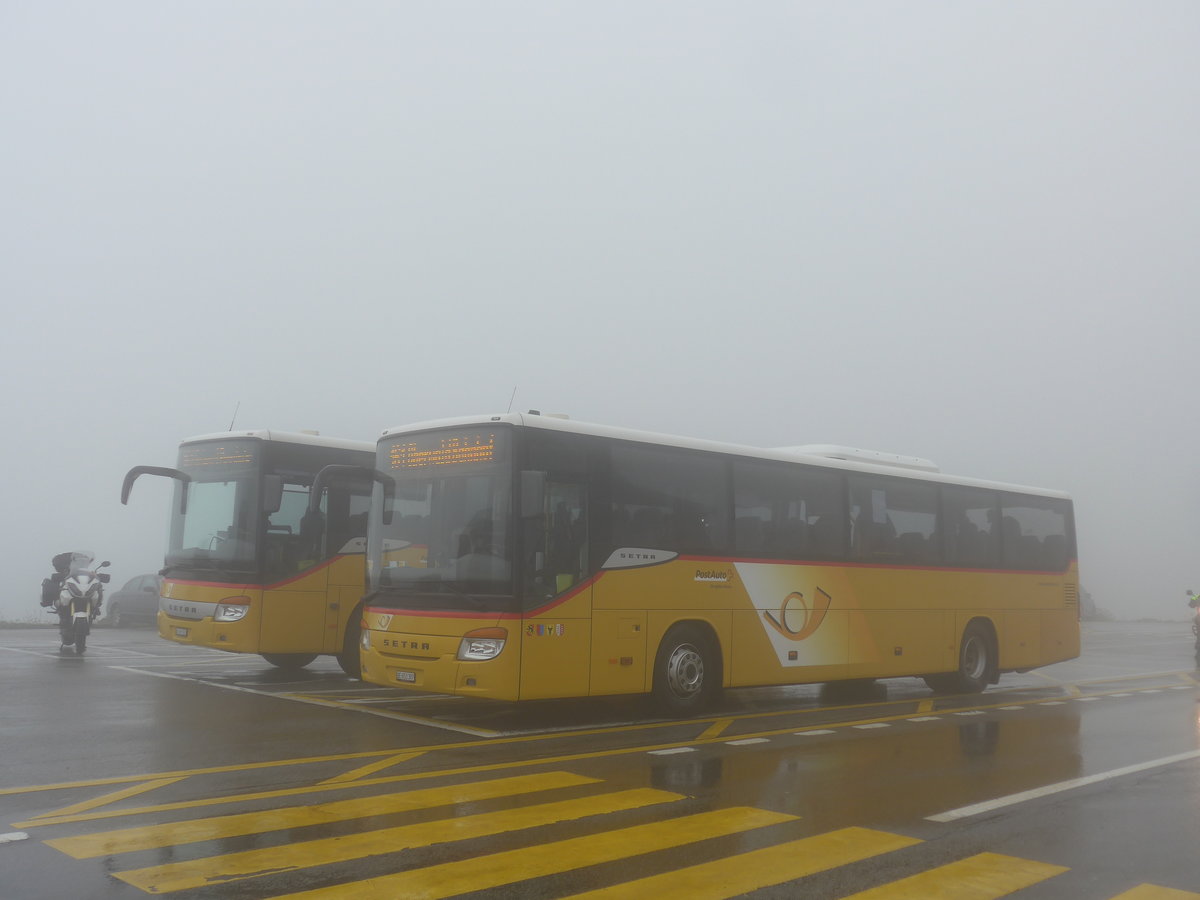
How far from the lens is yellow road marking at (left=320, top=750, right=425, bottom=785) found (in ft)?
26.0

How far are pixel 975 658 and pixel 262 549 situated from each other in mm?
10513

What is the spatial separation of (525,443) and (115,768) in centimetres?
461

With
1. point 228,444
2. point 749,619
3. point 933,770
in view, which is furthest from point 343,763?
point 228,444

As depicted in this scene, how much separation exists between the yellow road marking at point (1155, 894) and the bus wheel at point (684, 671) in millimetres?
6637

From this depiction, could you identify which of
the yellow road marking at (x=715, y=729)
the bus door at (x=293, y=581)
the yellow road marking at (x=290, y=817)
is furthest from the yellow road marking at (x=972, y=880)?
the bus door at (x=293, y=581)

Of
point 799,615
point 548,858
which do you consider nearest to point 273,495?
point 799,615

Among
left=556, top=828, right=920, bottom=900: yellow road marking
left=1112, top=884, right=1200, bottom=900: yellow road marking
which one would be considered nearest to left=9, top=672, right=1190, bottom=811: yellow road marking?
left=556, top=828, right=920, bottom=900: yellow road marking

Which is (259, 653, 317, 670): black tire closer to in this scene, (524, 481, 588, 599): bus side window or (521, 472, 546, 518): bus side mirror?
(524, 481, 588, 599): bus side window

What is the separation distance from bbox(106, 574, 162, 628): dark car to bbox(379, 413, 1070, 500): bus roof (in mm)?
19534

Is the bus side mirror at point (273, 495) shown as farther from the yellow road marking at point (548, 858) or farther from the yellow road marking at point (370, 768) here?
the yellow road marking at point (548, 858)

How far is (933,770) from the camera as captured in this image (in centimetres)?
911

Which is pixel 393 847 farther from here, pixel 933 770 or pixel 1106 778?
pixel 1106 778

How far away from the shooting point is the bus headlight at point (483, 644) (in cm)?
1045

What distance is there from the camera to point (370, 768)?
8445 mm
